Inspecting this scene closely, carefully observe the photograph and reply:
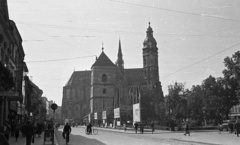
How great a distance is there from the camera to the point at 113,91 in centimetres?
10325

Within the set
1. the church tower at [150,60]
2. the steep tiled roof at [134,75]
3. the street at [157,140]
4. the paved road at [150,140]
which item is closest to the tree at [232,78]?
the street at [157,140]

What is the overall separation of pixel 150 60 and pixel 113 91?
16.8 meters

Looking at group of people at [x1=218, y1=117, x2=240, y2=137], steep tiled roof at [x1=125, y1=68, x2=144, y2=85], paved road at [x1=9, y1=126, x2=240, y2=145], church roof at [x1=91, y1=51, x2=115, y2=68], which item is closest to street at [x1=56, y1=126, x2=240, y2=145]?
paved road at [x1=9, y1=126, x2=240, y2=145]

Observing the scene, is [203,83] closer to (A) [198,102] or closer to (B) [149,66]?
(A) [198,102]

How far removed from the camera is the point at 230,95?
5412 cm

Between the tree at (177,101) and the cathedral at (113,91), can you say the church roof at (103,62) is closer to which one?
the cathedral at (113,91)

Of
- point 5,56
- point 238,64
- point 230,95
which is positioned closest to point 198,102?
point 230,95

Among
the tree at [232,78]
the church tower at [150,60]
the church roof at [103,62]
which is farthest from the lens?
the church roof at [103,62]

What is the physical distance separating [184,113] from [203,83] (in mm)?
8070

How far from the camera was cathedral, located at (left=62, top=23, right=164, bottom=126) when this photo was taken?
234 feet

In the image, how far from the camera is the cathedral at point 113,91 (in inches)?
2809

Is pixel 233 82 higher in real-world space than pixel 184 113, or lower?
higher

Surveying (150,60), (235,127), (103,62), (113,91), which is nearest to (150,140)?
(235,127)

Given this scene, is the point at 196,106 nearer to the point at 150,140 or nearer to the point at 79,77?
the point at 150,140
